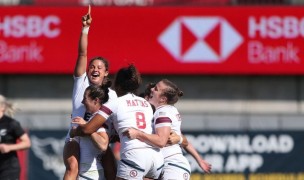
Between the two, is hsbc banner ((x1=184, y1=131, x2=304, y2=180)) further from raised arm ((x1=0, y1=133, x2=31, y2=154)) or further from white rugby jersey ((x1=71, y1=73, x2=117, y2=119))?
white rugby jersey ((x1=71, y1=73, x2=117, y2=119))

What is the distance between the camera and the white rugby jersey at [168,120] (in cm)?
852

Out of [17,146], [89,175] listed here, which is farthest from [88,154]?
[17,146]

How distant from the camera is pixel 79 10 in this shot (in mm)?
17422

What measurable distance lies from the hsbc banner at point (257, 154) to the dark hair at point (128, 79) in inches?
267

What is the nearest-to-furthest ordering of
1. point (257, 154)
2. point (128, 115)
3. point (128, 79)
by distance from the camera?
point (128, 115) < point (128, 79) < point (257, 154)

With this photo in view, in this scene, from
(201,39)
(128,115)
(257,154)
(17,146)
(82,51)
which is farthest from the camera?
(201,39)

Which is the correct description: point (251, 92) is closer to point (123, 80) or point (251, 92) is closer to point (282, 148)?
point (282, 148)

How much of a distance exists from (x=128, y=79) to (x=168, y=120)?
50cm

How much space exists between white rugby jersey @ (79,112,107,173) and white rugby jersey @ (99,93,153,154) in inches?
7.6

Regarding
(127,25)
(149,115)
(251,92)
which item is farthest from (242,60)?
(149,115)

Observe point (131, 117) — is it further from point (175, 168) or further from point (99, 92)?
point (175, 168)

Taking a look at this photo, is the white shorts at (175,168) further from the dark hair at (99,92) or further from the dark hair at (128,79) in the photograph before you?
the dark hair at (99,92)

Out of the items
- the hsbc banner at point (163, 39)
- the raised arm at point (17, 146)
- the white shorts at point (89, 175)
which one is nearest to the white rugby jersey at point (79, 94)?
the white shorts at point (89, 175)

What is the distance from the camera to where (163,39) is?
57.3ft
